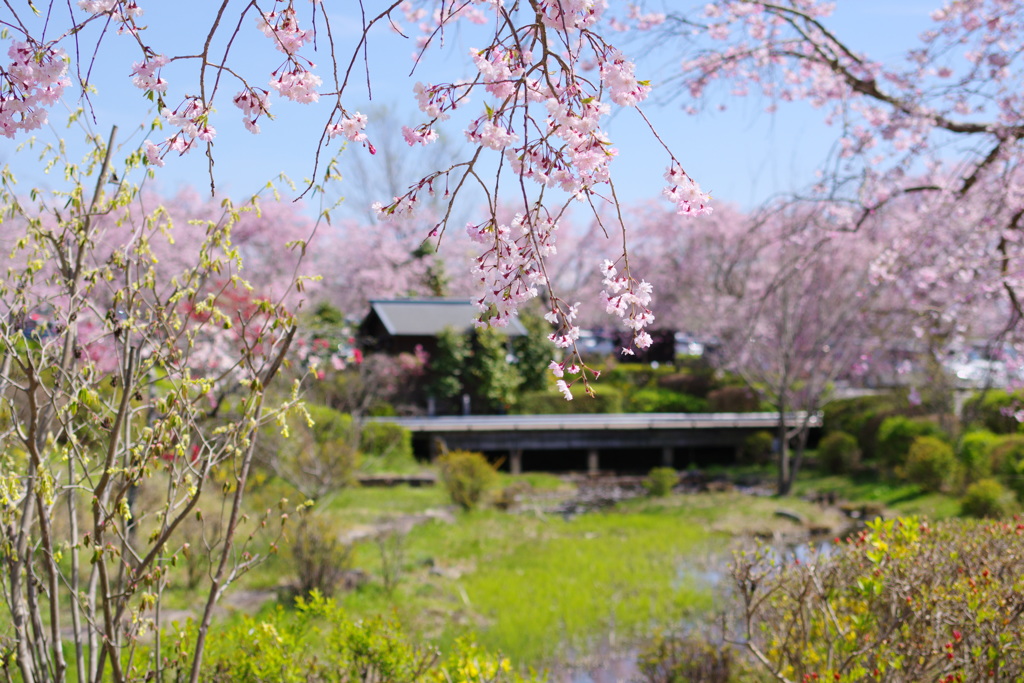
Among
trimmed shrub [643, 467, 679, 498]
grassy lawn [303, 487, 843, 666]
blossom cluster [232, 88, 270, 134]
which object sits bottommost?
grassy lawn [303, 487, 843, 666]

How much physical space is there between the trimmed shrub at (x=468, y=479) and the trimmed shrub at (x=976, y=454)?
21.6 ft

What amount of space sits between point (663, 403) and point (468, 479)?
1024cm

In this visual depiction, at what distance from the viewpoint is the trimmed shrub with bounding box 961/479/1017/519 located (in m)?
9.73

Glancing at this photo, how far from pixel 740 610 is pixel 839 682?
4189mm

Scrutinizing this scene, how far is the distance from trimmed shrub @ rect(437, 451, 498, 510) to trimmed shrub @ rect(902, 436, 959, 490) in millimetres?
6190

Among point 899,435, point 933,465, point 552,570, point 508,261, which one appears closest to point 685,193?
point 508,261

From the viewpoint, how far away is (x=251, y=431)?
107 inches

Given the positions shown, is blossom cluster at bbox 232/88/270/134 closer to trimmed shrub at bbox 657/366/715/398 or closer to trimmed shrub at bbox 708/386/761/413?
trimmed shrub at bbox 708/386/761/413

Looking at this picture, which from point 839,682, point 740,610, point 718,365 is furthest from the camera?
point 718,365

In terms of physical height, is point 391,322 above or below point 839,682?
above

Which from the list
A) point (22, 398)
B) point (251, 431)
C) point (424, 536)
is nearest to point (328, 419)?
point (424, 536)

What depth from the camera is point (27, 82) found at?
2.20 m

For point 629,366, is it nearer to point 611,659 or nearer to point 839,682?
point 611,659

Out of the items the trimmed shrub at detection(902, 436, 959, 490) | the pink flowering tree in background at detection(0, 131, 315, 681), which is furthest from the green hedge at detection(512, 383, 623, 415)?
the pink flowering tree in background at detection(0, 131, 315, 681)
